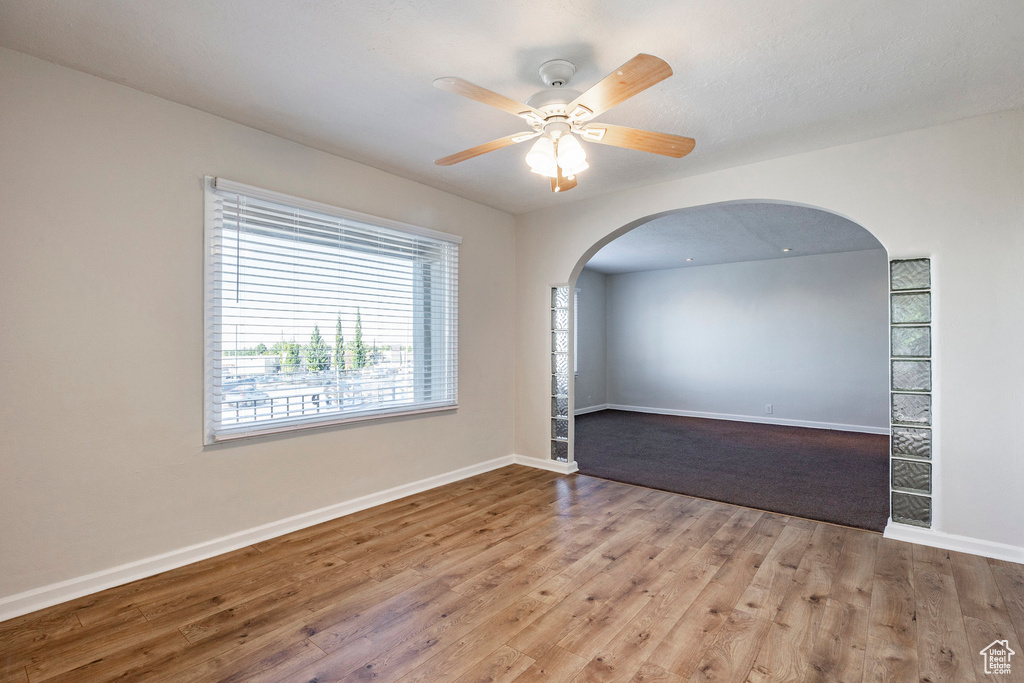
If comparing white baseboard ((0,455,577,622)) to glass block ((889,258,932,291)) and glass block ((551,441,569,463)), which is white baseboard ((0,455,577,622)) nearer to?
glass block ((551,441,569,463))

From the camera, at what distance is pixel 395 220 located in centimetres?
384

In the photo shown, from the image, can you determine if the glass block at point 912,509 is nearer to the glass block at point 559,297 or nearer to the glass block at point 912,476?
the glass block at point 912,476

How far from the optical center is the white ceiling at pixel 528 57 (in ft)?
6.44

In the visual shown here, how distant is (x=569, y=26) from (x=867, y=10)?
1200mm

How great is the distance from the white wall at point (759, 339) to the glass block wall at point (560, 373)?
3955 mm

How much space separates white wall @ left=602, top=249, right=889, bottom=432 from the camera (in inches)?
273

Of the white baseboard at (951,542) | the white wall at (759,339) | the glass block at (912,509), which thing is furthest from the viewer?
the white wall at (759,339)

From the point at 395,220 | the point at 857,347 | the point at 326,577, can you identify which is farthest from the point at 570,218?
the point at 857,347

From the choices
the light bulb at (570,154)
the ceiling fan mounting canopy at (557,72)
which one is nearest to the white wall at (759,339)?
the light bulb at (570,154)

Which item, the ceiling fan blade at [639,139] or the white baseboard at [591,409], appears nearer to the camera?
the ceiling fan blade at [639,139]

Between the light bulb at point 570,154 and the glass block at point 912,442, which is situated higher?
the light bulb at point 570,154

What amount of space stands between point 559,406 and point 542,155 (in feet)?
9.17

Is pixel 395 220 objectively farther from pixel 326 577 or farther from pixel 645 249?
pixel 645 249

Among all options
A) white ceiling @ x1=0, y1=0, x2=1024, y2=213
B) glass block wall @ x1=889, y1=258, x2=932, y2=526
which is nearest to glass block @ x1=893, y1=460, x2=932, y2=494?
glass block wall @ x1=889, y1=258, x2=932, y2=526
